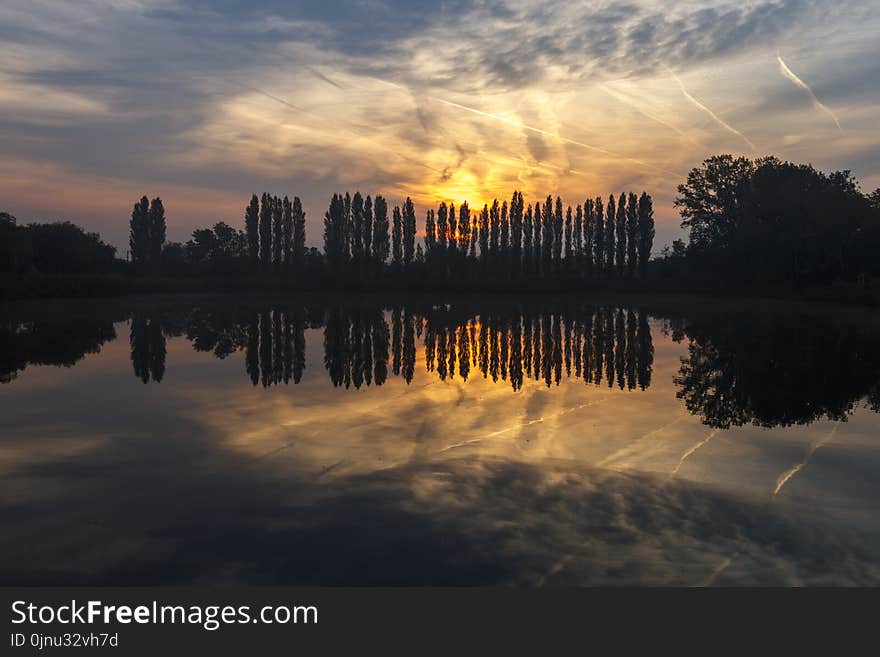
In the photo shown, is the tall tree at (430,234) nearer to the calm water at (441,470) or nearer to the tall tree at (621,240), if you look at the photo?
the tall tree at (621,240)

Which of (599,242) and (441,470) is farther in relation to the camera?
(599,242)

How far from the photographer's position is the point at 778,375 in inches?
681

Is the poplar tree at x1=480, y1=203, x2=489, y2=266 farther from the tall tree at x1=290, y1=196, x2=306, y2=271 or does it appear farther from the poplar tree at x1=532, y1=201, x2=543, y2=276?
the tall tree at x1=290, y1=196, x2=306, y2=271

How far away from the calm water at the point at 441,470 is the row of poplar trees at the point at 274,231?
260ft

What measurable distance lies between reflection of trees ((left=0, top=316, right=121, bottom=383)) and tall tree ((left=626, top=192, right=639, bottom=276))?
74.3m

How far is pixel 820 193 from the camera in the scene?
205 feet

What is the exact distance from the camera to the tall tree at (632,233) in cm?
9662

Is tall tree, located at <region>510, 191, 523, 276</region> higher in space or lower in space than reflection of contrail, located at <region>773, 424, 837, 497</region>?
higher

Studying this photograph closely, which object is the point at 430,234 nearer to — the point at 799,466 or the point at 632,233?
the point at 632,233

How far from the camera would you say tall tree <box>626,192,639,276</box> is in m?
96.6

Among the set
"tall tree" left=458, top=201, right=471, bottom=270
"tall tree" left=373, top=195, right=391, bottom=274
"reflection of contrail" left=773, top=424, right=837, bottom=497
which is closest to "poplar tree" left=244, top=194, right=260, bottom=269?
"tall tree" left=373, top=195, right=391, bottom=274

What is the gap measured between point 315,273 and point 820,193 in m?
56.7

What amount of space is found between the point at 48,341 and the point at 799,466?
2593cm

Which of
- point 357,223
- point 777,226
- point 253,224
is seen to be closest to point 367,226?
point 357,223
